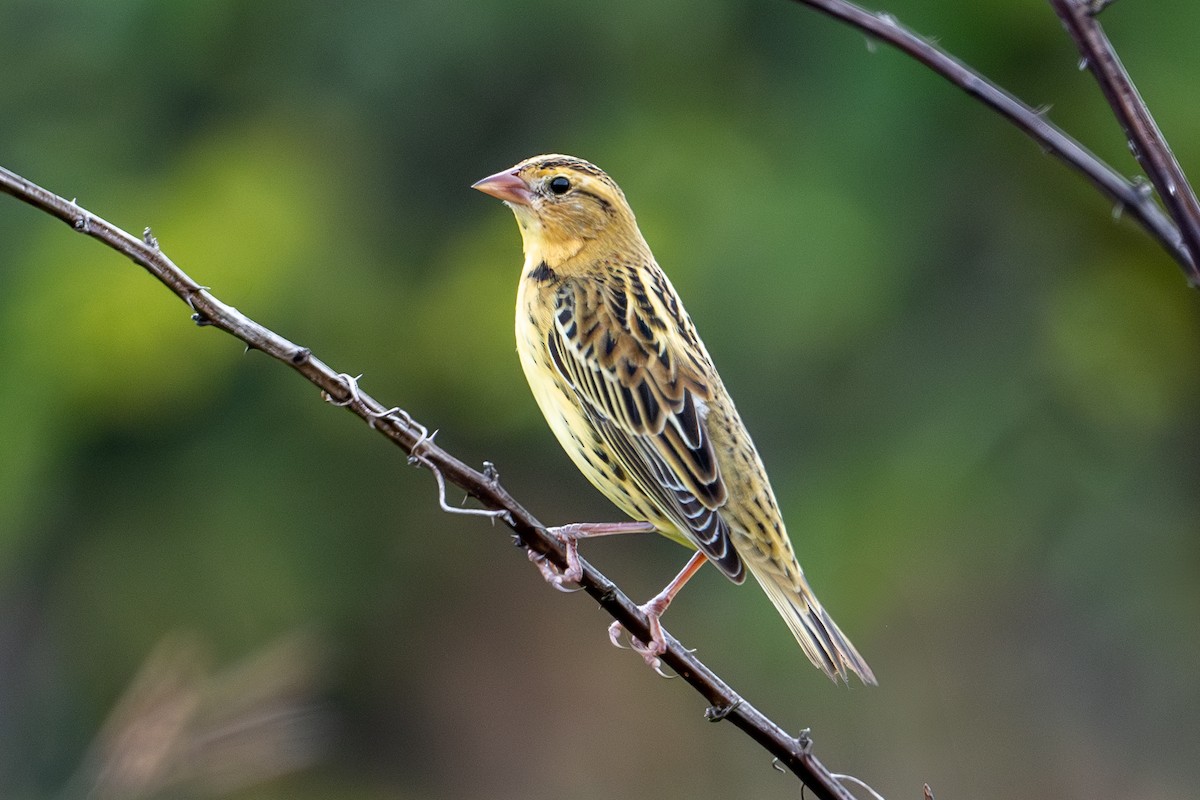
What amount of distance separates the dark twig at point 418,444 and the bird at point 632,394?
3.45 ft

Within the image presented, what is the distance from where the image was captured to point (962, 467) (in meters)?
10.6

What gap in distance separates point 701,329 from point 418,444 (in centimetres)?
751

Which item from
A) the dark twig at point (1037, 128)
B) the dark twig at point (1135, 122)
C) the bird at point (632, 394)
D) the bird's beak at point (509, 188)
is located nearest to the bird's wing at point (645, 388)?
the bird at point (632, 394)

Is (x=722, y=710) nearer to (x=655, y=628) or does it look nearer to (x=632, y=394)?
(x=655, y=628)

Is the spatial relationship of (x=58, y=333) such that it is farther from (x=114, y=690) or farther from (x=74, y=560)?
(x=114, y=690)

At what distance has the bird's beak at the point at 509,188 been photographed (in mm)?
4977

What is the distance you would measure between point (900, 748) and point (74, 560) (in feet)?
20.7

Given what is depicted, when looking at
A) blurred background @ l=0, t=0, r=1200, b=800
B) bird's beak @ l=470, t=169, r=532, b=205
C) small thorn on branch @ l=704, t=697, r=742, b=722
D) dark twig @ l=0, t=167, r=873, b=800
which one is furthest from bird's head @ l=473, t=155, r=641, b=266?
blurred background @ l=0, t=0, r=1200, b=800

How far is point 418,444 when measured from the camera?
9.24 ft

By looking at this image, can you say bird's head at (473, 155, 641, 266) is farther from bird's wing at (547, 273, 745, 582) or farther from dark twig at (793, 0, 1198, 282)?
dark twig at (793, 0, 1198, 282)

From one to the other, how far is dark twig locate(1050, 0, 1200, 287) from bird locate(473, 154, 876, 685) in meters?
2.68

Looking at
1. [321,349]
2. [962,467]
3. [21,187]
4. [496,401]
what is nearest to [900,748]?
[962,467]

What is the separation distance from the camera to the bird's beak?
4.98m

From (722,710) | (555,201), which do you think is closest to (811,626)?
(722,710)
